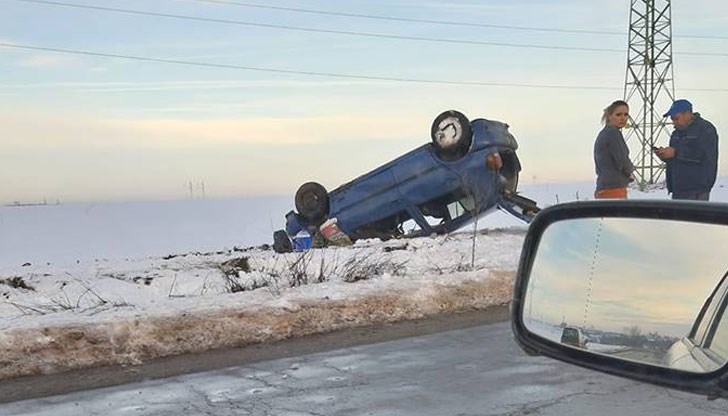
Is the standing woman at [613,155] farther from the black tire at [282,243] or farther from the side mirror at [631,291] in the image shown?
the side mirror at [631,291]

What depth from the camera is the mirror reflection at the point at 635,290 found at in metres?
1.55

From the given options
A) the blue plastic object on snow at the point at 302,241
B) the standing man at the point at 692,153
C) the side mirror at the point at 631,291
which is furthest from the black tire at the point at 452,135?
the side mirror at the point at 631,291

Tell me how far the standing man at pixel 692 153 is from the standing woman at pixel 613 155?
0.46 m

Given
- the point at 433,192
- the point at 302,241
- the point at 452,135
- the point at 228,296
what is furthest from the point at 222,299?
the point at 452,135

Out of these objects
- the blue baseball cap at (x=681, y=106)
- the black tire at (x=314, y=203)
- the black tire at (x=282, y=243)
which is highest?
the blue baseball cap at (x=681, y=106)

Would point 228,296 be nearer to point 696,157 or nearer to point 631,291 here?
point 696,157

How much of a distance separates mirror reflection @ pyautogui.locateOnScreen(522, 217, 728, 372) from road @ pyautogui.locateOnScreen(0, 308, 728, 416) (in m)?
2.21

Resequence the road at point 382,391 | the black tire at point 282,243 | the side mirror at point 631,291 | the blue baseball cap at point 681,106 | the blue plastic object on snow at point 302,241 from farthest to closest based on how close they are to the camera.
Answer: the black tire at point 282,243 < the blue plastic object on snow at point 302,241 < the blue baseball cap at point 681,106 < the road at point 382,391 < the side mirror at point 631,291

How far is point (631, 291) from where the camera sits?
5.74ft

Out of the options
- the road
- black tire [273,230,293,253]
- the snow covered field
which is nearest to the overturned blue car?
black tire [273,230,293,253]

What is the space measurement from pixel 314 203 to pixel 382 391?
8.06 metres

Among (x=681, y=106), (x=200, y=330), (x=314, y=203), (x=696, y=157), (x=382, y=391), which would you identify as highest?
(x=681, y=106)

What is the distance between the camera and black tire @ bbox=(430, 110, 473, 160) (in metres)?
11.3

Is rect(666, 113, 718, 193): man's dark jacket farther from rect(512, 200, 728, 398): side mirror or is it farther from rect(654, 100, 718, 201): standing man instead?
rect(512, 200, 728, 398): side mirror
